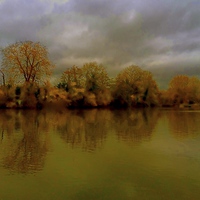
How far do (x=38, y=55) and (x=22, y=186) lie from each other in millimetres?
41599

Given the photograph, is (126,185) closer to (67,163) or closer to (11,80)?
(67,163)

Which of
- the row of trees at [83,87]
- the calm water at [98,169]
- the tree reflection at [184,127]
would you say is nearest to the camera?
the calm water at [98,169]

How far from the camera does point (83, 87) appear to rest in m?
56.1

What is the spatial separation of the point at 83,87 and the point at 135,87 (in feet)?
37.9

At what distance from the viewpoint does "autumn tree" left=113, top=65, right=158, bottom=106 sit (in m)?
60.7

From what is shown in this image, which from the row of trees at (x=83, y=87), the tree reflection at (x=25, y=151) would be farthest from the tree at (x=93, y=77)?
the tree reflection at (x=25, y=151)

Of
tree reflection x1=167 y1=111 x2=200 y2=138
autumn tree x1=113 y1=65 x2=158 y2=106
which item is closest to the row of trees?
autumn tree x1=113 y1=65 x2=158 y2=106

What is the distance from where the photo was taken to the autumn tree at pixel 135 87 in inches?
2389

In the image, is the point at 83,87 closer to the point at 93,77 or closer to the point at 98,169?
the point at 93,77

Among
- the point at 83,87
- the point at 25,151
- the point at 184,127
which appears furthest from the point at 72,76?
the point at 25,151

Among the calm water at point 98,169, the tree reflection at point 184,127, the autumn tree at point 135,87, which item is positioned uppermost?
the autumn tree at point 135,87

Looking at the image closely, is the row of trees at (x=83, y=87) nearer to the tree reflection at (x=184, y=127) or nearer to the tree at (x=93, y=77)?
the tree at (x=93, y=77)

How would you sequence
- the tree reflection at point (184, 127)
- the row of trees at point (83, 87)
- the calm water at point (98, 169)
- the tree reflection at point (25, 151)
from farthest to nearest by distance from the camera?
1. the row of trees at point (83, 87)
2. the tree reflection at point (184, 127)
3. the tree reflection at point (25, 151)
4. the calm water at point (98, 169)

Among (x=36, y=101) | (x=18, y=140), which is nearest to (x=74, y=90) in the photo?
(x=36, y=101)
